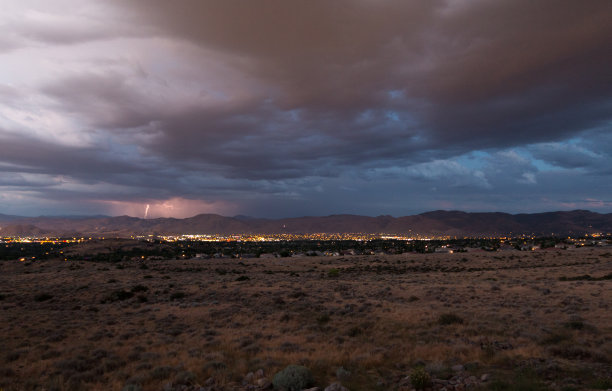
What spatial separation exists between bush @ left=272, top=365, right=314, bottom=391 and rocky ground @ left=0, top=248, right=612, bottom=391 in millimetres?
139

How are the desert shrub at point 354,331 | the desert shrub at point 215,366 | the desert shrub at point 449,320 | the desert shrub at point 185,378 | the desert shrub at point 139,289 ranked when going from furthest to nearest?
the desert shrub at point 139,289 → the desert shrub at point 449,320 → the desert shrub at point 354,331 → the desert shrub at point 215,366 → the desert shrub at point 185,378

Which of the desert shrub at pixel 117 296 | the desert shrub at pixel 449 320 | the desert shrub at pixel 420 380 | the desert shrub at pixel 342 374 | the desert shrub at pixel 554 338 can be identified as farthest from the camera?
the desert shrub at pixel 117 296

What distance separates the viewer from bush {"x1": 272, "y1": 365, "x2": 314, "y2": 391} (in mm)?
9632

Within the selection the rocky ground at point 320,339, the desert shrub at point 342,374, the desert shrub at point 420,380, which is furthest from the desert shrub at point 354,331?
the desert shrub at point 420,380

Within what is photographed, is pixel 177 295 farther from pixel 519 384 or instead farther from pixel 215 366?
pixel 519 384

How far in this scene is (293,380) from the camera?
968 centimetres

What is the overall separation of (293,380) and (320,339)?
18.8 ft

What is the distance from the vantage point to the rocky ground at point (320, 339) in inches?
407

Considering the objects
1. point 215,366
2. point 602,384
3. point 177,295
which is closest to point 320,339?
point 215,366

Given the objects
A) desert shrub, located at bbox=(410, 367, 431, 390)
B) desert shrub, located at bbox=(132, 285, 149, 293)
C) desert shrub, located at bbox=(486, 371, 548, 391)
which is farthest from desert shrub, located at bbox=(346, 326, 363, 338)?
desert shrub, located at bbox=(132, 285, 149, 293)

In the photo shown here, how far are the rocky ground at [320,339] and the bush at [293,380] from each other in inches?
5.5

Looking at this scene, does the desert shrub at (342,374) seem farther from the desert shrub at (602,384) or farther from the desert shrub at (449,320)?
the desert shrub at (449,320)

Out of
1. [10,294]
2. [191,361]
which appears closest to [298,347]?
[191,361]

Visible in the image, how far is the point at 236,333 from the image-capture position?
55.1 feet
